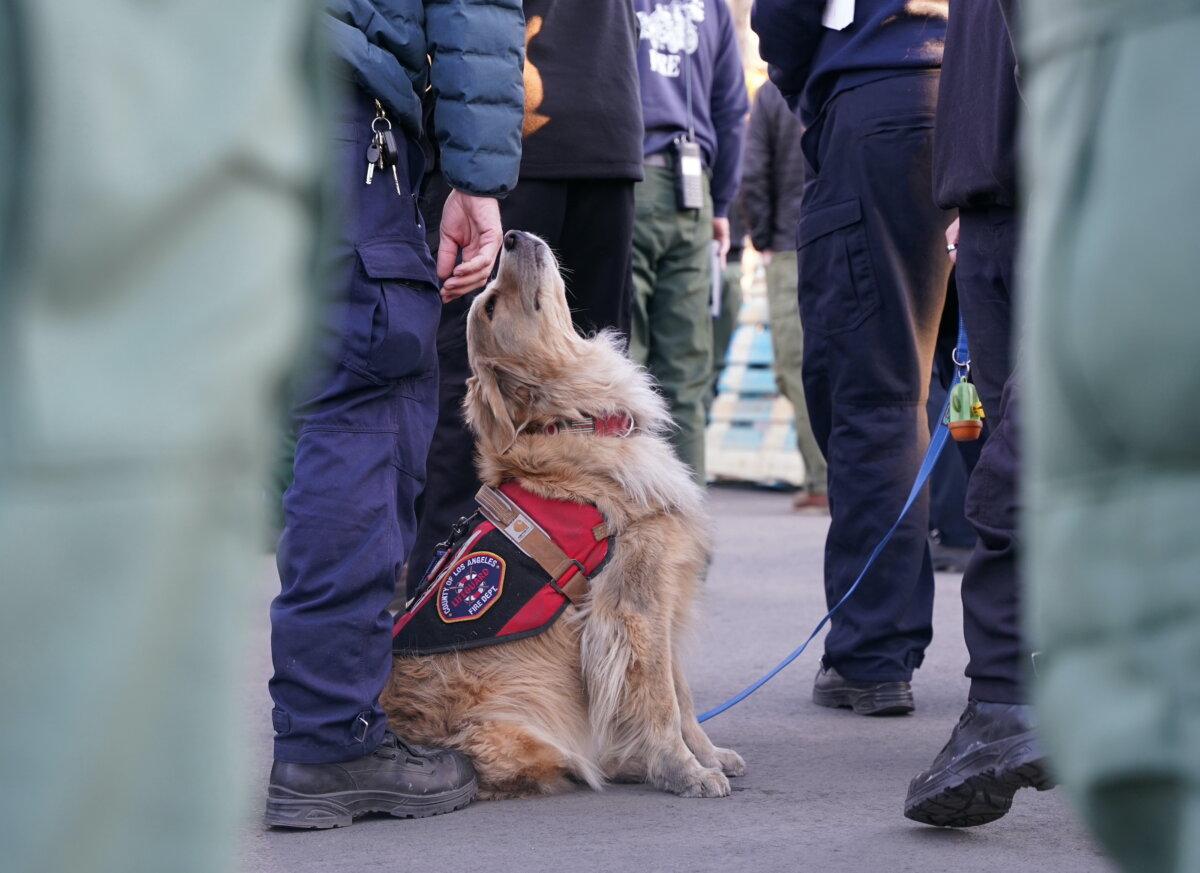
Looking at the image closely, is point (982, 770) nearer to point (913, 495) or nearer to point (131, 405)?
point (913, 495)

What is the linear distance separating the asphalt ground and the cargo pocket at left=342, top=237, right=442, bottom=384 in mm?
651

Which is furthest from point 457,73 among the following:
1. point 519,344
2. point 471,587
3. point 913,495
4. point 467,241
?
point 913,495

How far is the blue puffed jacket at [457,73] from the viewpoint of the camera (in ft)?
9.68

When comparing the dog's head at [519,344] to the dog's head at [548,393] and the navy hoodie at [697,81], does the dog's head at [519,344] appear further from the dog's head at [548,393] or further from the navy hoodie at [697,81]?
the navy hoodie at [697,81]

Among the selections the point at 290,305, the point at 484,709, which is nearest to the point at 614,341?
the point at 484,709

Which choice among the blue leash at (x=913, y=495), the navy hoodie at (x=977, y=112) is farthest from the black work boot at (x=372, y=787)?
the navy hoodie at (x=977, y=112)

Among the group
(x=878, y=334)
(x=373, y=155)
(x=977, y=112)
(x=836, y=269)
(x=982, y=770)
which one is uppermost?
(x=977, y=112)

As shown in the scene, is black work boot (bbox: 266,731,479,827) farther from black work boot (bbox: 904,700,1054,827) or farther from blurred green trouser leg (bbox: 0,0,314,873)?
blurred green trouser leg (bbox: 0,0,314,873)

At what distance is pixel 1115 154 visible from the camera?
28.8 inches

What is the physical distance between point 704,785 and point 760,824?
0.31 meters

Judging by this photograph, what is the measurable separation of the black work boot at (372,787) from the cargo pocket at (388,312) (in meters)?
0.83

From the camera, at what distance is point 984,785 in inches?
102

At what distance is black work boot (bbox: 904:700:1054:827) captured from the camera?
99.9 inches

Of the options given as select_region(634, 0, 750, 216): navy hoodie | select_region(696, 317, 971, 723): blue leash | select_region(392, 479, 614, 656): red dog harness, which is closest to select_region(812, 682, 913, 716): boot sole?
select_region(696, 317, 971, 723): blue leash
